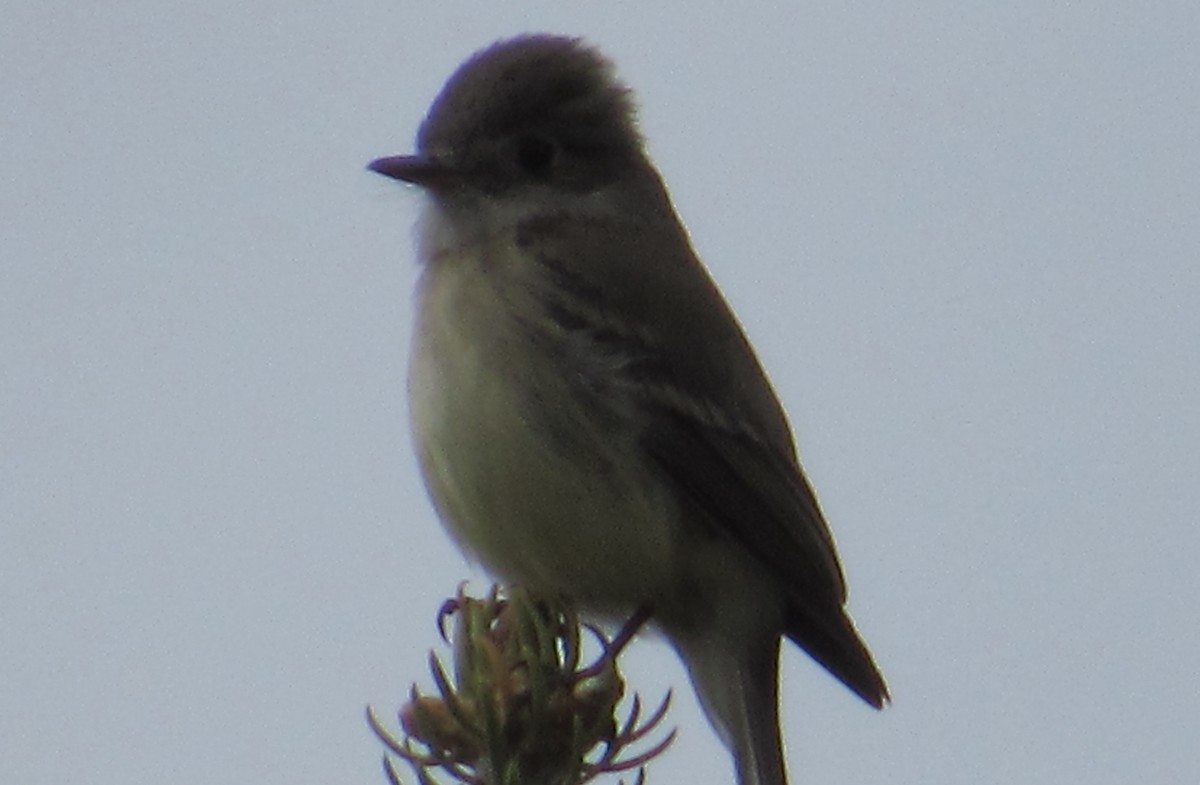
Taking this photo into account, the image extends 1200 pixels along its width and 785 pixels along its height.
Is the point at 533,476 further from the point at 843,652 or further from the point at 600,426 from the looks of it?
the point at 843,652

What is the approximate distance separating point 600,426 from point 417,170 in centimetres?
92

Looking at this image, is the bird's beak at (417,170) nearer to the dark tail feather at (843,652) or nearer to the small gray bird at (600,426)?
the small gray bird at (600,426)

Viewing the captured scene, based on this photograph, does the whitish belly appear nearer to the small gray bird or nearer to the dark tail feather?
the small gray bird

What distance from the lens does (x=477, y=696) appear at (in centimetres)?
261

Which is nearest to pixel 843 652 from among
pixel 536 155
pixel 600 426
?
pixel 600 426

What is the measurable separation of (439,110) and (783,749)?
6.29 feet

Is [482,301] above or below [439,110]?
below

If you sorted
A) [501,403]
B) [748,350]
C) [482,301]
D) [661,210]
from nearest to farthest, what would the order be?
[501,403]
[482,301]
[748,350]
[661,210]

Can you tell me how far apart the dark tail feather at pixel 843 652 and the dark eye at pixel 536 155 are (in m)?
1.42

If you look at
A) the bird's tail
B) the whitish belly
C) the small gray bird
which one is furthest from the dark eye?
the bird's tail

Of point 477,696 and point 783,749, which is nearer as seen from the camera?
point 477,696

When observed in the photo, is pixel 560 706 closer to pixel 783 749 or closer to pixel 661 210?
pixel 783 749

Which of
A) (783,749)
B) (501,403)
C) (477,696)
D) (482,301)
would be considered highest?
(482,301)

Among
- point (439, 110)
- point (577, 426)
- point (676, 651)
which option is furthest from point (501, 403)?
point (439, 110)
